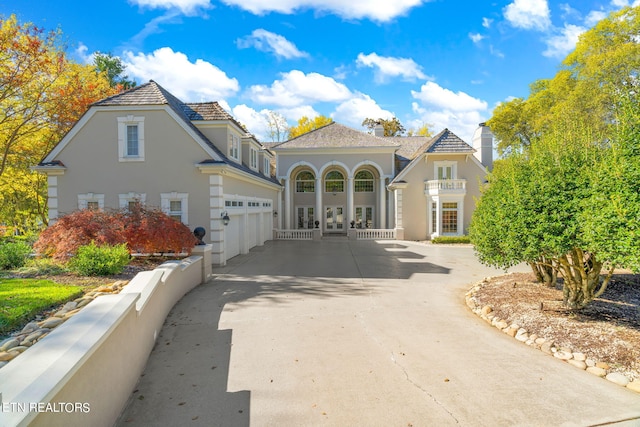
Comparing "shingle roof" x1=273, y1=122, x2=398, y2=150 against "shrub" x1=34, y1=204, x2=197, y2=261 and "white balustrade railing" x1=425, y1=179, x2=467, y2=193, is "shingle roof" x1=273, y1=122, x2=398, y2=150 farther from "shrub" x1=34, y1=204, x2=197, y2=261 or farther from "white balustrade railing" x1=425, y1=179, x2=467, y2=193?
"shrub" x1=34, y1=204, x2=197, y2=261

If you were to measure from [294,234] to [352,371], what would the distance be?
2060cm

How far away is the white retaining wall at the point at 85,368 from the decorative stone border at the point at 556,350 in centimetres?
623

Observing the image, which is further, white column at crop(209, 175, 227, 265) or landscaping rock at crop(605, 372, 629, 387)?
white column at crop(209, 175, 227, 265)

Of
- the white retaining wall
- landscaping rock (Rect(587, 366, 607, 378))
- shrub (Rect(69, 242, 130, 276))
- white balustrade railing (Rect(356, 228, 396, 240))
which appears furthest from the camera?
white balustrade railing (Rect(356, 228, 396, 240))

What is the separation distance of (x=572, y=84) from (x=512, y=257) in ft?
82.7

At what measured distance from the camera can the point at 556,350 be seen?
541 centimetres

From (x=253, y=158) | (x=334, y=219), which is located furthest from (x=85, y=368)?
(x=334, y=219)

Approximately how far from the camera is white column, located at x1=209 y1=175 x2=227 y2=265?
42.9 ft

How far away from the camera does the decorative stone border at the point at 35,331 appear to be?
4199 millimetres

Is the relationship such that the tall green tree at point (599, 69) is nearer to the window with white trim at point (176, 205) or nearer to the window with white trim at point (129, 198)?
the window with white trim at point (176, 205)

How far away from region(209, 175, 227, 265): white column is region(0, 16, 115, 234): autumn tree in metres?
11.4

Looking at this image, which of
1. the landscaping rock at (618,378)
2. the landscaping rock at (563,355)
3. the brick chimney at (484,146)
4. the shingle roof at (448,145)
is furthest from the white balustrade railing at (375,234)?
the landscaping rock at (618,378)

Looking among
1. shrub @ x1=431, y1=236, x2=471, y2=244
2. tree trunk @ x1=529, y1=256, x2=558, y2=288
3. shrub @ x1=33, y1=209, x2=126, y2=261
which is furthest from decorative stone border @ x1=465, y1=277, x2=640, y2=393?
shrub @ x1=431, y1=236, x2=471, y2=244

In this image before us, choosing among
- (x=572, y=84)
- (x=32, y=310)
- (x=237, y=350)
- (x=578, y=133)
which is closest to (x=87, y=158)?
(x=32, y=310)
